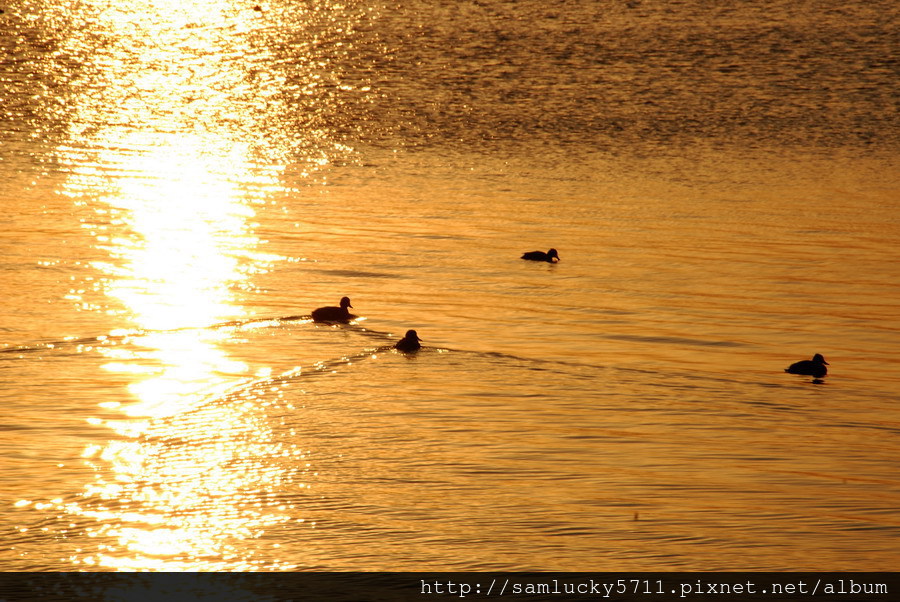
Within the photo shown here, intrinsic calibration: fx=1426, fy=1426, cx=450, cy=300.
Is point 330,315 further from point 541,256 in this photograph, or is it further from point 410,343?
point 541,256

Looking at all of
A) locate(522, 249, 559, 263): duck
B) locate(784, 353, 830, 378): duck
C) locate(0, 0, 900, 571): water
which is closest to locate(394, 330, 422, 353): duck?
locate(0, 0, 900, 571): water

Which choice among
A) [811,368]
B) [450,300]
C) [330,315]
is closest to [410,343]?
[330,315]

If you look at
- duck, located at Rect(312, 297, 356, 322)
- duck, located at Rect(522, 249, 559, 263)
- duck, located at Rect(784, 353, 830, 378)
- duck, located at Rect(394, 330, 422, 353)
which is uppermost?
duck, located at Rect(522, 249, 559, 263)

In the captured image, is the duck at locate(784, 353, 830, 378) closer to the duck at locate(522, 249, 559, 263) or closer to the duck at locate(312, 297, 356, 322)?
the duck at locate(312, 297, 356, 322)

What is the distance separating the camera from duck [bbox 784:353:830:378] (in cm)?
1723

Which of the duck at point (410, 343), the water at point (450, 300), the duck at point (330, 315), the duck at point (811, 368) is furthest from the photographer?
the duck at point (330, 315)

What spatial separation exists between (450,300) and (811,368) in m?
5.67

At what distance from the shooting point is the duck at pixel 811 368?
17.2 meters

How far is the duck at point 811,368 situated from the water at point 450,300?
19.2 inches

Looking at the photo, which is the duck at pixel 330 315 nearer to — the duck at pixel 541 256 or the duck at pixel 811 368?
the duck at pixel 541 256

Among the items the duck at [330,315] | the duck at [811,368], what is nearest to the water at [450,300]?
the duck at [330,315]

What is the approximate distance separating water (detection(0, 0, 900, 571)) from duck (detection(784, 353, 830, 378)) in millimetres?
486

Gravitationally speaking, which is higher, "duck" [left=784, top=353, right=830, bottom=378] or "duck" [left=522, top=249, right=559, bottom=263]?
→ "duck" [left=522, top=249, right=559, bottom=263]

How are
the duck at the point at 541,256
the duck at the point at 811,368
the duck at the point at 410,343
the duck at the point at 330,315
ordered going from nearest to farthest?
1. the duck at the point at 811,368
2. the duck at the point at 410,343
3. the duck at the point at 330,315
4. the duck at the point at 541,256
